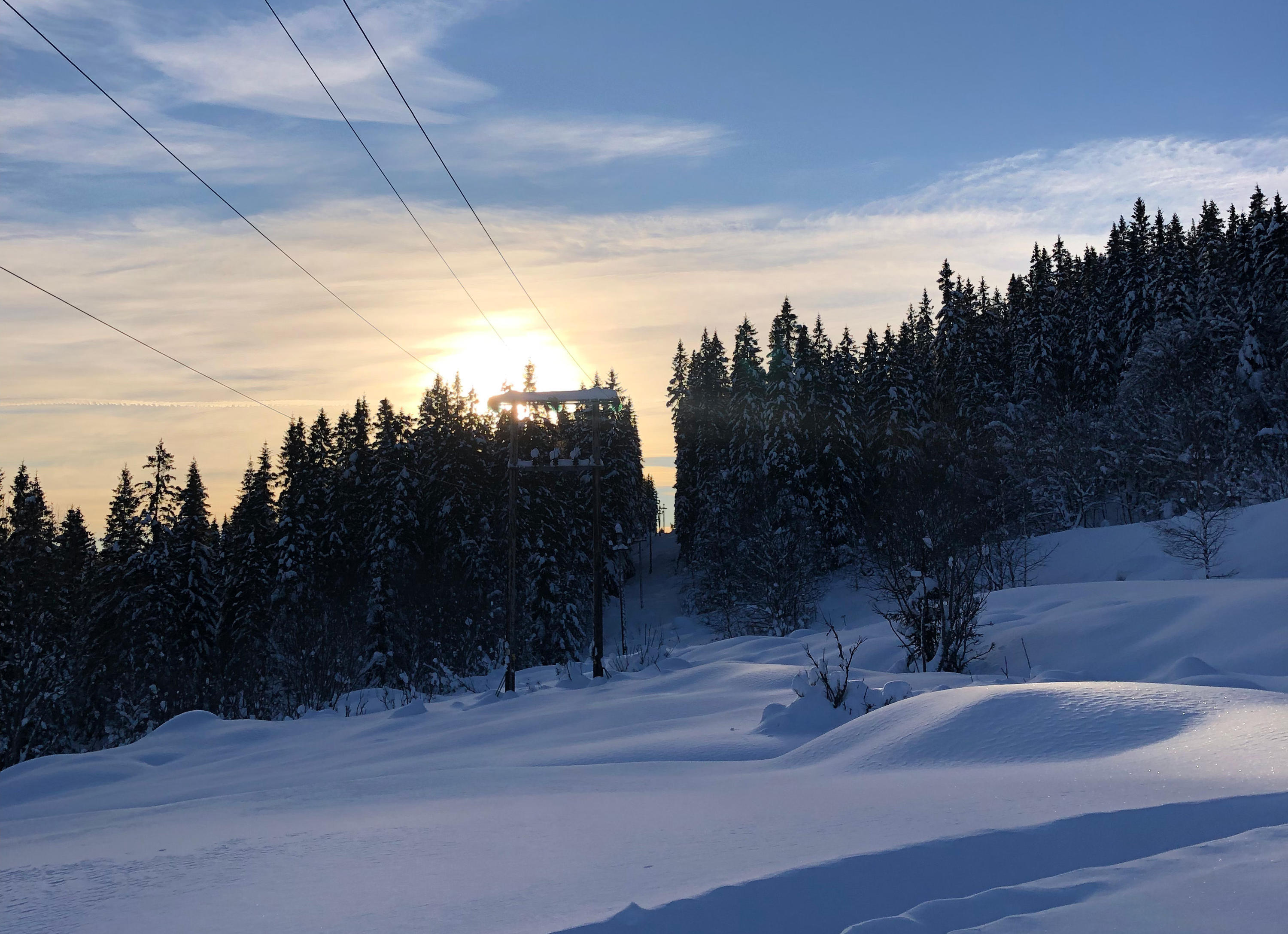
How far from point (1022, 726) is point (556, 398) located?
15198 mm

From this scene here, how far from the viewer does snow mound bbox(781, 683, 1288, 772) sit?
4930 millimetres

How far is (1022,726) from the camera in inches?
210

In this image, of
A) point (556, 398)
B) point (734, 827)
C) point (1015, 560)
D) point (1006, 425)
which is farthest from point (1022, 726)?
point (1006, 425)

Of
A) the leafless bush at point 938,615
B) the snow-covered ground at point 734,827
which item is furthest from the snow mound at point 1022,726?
the leafless bush at point 938,615

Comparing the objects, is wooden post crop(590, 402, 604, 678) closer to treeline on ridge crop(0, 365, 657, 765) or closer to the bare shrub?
treeline on ridge crop(0, 365, 657, 765)

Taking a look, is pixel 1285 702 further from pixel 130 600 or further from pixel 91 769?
pixel 130 600

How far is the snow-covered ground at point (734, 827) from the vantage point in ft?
9.34

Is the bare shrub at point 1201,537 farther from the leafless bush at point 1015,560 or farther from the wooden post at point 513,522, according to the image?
the wooden post at point 513,522

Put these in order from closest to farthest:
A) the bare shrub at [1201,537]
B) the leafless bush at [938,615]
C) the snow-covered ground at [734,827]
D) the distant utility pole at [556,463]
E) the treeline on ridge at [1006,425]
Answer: the snow-covered ground at [734,827], the leafless bush at [938,615], the distant utility pole at [556,463], the bare shrub at [1201,537], the treeline on ridge at [1006,425]

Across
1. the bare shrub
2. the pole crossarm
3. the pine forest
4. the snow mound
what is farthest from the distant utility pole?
the bare shrub

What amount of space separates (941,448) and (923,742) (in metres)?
41.0

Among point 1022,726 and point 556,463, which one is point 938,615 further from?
point 556,463

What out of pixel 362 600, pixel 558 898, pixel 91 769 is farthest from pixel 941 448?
pixel 558 898

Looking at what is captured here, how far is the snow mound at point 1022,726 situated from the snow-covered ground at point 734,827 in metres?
0.02
